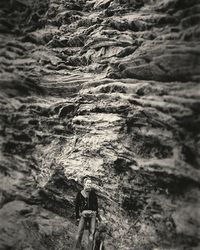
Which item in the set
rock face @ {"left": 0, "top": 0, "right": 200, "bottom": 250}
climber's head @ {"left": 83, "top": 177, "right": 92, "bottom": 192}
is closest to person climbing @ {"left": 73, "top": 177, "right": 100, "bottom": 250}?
climber's head @ {"left": 83, "top": 177, "right": 92, "bottom": 192}

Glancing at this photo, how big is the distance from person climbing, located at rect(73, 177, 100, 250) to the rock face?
176 mm

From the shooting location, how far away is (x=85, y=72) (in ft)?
22.7

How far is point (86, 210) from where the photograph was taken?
19.4 ft

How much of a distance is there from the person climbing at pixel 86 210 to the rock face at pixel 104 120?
18cm

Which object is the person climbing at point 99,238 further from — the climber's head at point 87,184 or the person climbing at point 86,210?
the climber's head at point 87,184

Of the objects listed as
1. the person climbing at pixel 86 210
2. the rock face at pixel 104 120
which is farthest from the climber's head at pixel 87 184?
the rock face at pixel 104 120

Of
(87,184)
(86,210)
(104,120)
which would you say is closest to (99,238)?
(86,210)

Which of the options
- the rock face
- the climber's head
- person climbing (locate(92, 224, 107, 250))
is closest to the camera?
the rock face

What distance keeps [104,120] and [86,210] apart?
5.81 ft

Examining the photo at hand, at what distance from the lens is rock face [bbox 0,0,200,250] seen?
5316 millimetres

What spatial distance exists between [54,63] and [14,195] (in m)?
3.20

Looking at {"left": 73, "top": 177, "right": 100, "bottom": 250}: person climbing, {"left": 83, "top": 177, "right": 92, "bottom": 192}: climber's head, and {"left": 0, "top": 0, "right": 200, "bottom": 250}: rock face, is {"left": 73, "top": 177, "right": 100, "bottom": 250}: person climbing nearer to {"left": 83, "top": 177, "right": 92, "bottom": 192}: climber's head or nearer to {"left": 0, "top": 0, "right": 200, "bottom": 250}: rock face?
{"left": 83, "top": 177, "right": 92, "bottom": 192}: climber's head

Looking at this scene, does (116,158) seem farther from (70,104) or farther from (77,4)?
(77,4)

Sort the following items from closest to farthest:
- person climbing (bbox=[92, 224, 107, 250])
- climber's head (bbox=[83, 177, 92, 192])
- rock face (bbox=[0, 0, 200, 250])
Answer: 1. rock face (bbox=[0, 0, 200, 250])
2. person climbing (bbox=[92, 224, 107, 250])
3. climber's head (bbox=[83, 177, 92, 192])
